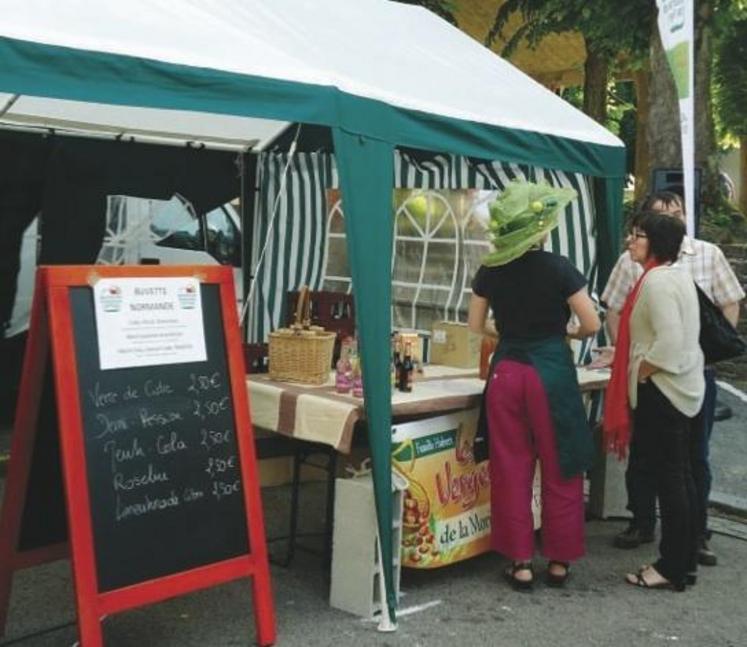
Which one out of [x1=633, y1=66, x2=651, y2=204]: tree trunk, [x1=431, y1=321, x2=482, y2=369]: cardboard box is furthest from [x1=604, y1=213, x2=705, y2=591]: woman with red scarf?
[x1=633, y1=66, x2=651, y2=204]: tree trunk

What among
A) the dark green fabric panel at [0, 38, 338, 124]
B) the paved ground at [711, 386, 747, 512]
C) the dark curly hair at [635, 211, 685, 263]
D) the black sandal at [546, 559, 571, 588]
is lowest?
the paved ground at [711, 386, 747, 512]

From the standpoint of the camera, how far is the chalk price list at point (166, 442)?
344cm

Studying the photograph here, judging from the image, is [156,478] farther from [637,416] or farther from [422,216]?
[422,216]

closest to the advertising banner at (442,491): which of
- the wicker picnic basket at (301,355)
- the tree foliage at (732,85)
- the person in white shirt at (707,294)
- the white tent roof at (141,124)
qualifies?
the wicker picnic basket at (301,355)

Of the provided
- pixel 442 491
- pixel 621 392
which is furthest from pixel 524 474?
pixel 621 392

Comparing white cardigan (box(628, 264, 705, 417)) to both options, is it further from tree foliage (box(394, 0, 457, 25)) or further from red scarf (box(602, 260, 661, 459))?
tree foliage (box(394, 0, 457, 25))

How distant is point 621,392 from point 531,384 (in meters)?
0.51

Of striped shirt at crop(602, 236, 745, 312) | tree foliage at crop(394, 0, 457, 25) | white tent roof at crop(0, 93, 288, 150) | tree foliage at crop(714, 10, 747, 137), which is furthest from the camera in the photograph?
tree foliage at crop(714, 10, 747, 137)

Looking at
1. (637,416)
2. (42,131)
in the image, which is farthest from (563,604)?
(42,131)

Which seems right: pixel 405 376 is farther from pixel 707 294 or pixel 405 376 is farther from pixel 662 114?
pixel 662 114

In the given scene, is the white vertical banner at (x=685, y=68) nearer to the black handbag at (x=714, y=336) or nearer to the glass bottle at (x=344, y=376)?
the black handbag at (x=714, y=336)

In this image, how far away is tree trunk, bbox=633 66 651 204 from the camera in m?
13.3

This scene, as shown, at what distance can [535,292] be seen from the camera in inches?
172

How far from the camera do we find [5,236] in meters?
7.07
